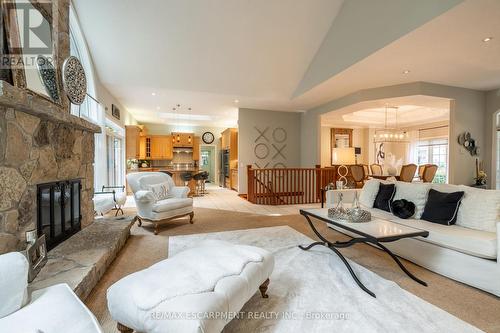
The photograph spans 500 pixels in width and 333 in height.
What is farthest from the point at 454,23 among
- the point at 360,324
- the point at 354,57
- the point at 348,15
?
the point at 360,324

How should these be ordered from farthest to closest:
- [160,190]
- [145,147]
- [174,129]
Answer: [174,129] → [145,147] → [160,190]

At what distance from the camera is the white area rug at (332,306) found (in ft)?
5.27

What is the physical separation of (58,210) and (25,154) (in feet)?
2.58

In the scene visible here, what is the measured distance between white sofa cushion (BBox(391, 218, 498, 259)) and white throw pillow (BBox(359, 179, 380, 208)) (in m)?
1.08

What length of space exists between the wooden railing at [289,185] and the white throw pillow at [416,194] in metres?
2.94

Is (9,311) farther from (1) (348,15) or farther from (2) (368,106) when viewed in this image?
(2) (368,106)

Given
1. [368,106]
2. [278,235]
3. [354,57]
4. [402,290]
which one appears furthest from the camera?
[368,106]

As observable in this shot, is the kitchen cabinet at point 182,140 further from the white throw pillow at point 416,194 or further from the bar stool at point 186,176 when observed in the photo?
the white throw pillow at point 416,194

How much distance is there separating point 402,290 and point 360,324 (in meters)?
0.72

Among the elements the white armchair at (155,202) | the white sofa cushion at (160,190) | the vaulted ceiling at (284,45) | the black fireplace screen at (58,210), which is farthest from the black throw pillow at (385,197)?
the black fireplace screen at (58,210)

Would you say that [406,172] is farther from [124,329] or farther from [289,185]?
[124,329]

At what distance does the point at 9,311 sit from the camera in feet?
3.52

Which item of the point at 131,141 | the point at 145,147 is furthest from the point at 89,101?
the point at 145,147

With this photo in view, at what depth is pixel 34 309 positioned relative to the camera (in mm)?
1077
